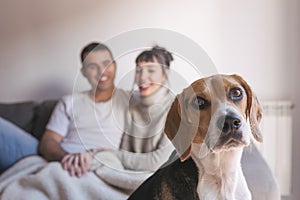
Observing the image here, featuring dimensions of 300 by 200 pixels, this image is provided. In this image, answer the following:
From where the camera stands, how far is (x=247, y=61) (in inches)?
73.4

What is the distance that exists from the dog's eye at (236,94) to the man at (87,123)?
0.36 meters

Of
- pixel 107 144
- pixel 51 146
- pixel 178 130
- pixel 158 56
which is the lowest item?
pixel 51 146

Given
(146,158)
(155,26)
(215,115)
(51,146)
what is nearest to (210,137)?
(215,115)

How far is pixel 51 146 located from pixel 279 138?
Result: 1055mm

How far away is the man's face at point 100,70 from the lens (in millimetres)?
1320

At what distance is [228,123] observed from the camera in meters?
0.74

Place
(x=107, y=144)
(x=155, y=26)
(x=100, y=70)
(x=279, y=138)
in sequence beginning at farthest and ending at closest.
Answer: (x=155, y=26) → (x=279, y=138) → (x=100, y=70) → (x=107, y=144)

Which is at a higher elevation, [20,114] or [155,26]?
[155,26]

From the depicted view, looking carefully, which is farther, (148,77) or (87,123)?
(87,123)

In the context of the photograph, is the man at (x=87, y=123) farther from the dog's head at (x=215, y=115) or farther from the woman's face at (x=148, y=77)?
the dog's head at (x=215, y=115)

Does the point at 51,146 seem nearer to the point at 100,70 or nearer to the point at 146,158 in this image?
the point at 100,70

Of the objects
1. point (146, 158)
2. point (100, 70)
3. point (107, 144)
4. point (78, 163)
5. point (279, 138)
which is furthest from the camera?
point (279, 138)

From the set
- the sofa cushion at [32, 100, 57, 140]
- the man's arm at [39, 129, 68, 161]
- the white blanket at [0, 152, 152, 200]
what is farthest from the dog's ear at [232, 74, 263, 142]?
the sofa cushion at [32, 100, 57, 140]

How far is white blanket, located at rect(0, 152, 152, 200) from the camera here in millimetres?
1011
